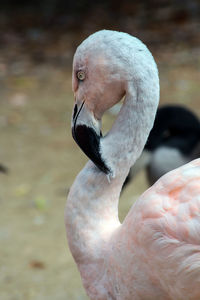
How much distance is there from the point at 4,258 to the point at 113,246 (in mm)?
1683

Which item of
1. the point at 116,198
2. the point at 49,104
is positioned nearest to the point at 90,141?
the point at 116,198

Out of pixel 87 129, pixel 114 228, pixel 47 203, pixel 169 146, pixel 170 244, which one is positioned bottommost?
pixel 47 203

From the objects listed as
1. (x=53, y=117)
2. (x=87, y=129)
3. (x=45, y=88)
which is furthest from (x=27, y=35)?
(x=87, y=129)

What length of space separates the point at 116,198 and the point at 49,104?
389 cm

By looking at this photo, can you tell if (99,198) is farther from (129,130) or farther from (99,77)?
(99,77)

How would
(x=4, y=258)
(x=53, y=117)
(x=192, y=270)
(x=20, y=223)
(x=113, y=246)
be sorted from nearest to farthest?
(x=192, y=270) → (x=113, y=246) → (x=4, y=258) → (x=20, y=223) → (x=53, y=117)

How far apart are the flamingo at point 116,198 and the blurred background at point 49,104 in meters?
1.22

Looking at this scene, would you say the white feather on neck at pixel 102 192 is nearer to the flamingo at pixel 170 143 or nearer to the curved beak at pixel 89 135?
the curved beak at pixel 89 135

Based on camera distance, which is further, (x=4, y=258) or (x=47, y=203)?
(x=47, y=203)

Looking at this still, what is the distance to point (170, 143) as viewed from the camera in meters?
4.16

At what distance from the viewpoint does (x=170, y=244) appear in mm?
1956

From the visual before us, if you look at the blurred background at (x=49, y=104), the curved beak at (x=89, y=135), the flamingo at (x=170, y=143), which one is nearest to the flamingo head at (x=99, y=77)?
the curved beak at (x=89, y=135)

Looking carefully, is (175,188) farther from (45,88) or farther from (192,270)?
(45,88)

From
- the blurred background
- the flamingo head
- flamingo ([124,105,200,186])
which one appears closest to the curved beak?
the flamingo head
